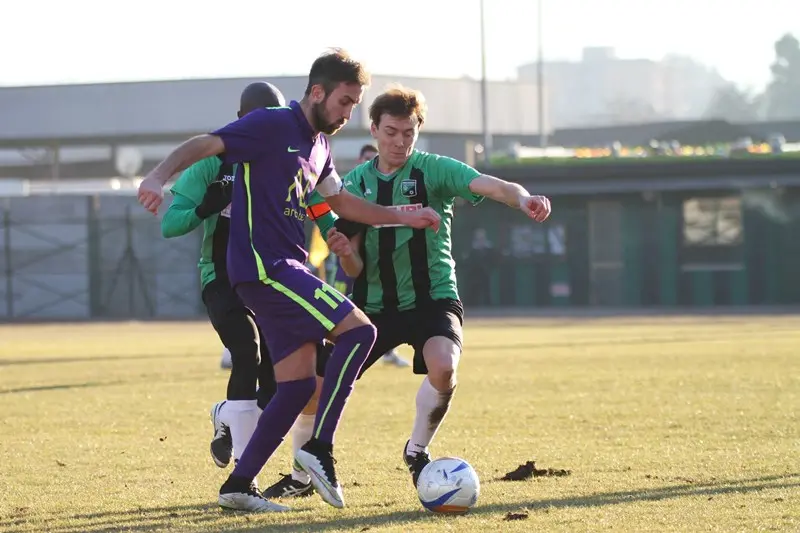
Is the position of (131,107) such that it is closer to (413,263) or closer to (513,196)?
(413,263)

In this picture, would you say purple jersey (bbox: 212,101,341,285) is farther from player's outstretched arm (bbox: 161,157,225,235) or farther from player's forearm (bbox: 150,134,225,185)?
player's outstretched arm (bbox: 161,157,225,235)

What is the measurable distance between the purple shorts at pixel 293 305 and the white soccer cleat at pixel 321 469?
44 cm

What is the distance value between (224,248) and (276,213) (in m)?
1.17

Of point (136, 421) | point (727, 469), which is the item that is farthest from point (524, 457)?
point (136, 421)

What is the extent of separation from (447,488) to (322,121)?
1696mm

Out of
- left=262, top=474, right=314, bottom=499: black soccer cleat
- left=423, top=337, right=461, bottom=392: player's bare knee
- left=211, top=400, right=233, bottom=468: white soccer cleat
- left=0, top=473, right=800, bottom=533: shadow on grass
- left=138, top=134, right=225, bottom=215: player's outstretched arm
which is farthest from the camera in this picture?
left=211, top=400, right=233, bottom=468: white soccer cleat

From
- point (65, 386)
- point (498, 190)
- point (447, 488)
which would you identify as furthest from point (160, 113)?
point (447, 488)

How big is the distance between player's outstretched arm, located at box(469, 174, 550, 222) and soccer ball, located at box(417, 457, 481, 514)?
1213 mm

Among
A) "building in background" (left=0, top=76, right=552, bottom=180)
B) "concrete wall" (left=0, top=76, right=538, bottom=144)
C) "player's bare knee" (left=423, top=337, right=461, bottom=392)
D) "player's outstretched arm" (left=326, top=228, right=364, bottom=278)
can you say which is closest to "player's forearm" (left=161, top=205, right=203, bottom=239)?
"player's outstretched arm" (left=326, top=228, right=364, bottom=278)

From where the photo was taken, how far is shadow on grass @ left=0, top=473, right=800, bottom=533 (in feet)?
19.7

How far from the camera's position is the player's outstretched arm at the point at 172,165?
5484mm

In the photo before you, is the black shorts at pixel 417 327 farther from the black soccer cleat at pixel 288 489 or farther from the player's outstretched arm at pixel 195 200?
the player's outstretched arm at pixel 195 200

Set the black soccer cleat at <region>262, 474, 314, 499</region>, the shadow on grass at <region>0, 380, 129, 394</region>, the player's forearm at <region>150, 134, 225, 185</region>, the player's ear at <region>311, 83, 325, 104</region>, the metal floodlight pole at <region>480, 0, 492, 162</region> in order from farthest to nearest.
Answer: the metal floodlight pole at <region>480, 0, 492, 162</region> → the shadow on grass at <region>0, 380, 129, 394</region> → the black soccer cleat at <region>262, 474, 314, 499</region> → the player's ear at <region>311, 83, 325, 104</region> → the player's forearm at <region>150, 134, 225, 185</region>

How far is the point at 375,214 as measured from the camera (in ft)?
22.1
